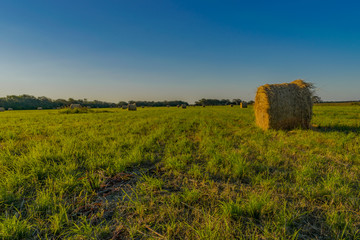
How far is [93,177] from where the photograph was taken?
109 inches

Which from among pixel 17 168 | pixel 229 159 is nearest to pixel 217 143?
pixel 229 159

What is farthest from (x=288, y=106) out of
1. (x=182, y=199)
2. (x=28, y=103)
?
(x=28, y=103)

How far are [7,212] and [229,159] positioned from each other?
147 inches

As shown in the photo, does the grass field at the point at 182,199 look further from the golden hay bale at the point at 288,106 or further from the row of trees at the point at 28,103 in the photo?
the row of trees at the point at 28,103

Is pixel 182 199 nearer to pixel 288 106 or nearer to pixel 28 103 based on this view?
pixel 288 106

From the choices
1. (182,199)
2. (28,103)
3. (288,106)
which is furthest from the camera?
(28,103)

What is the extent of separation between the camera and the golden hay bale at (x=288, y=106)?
7.40 metres

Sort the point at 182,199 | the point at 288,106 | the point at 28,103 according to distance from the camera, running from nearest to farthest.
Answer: the point at 182,199 < the point at 288,106 < the point at 28,103

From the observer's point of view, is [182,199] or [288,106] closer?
[182,199]

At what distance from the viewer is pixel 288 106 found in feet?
24.3

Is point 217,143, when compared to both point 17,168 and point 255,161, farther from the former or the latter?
point 17,168

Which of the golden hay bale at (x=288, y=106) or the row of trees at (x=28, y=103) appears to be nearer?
the golden hay bale at (x=288, y=106)

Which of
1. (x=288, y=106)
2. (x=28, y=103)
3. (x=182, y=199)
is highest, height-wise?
(x=28, y=103)

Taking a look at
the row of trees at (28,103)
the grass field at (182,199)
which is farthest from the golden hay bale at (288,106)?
the row of trees at (28,103)
